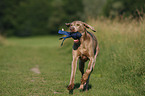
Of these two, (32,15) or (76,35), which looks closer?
(76,35)

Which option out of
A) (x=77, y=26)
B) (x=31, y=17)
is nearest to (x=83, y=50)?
(x=77, y=26)

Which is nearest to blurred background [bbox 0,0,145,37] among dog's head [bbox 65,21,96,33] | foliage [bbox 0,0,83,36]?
foliage [bbox 0,0,83,36]

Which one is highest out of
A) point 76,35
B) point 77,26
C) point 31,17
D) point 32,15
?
point 32,15

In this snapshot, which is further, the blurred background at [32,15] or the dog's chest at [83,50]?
the blurred background at [32,15]

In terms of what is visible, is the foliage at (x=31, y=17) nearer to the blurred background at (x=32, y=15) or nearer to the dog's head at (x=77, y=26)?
the blurred background at (x=32, y=15)

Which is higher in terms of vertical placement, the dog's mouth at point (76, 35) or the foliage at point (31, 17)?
the foliage at point (31, 17)

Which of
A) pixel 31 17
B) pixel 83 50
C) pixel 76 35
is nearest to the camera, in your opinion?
pixel 76 35

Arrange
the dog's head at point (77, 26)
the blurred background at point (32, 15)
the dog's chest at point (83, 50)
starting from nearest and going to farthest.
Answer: the dog's head at point (77, 26) → the dog's chest at point (83, 50) → the blurred background at point (32, 15)

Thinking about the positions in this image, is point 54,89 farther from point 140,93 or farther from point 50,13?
point 50,13

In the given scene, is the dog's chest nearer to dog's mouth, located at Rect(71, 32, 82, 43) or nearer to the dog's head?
dog's mouth, located at Rect(71, 32, 82, 43)

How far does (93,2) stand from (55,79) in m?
49.9

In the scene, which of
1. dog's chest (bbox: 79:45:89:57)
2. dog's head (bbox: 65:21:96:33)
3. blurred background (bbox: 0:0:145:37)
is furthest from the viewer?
blurred background (bbox: 0:0:145:37)

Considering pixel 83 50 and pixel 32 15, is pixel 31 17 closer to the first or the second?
pixel 32 15

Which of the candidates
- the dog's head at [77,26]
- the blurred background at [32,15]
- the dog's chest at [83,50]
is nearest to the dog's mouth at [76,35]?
the dog's head at [77,26]
